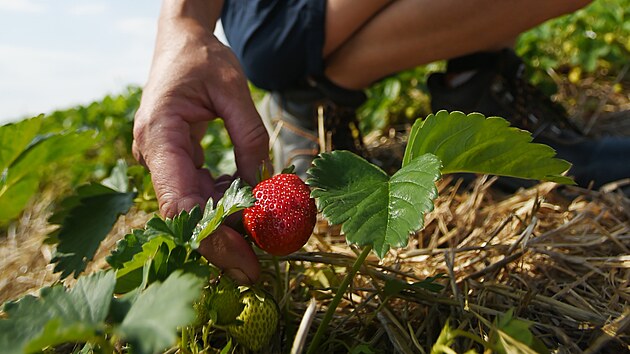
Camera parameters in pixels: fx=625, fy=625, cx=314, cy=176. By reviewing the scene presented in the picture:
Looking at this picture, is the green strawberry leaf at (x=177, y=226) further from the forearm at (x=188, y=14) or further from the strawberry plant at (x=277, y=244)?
the forearm at (x=188, y=14)

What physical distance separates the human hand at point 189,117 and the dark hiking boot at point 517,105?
90 centimetres

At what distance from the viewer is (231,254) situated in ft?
2.90

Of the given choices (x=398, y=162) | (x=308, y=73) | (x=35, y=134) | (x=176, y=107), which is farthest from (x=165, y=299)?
(x=398, y=162)

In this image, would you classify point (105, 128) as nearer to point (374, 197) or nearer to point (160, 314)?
point (374, 197)

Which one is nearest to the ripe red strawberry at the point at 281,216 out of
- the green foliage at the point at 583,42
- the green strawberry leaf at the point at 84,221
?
the green strawberry leaf at the point at 84,221

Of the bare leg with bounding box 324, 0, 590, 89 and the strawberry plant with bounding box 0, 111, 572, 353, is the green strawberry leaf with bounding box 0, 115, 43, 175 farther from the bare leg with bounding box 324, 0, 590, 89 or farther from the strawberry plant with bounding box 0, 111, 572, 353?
the bare leg with bounding box 324, 0, 590, 89

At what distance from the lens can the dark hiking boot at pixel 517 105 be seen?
1748 mm

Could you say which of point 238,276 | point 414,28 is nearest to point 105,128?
point 414,28

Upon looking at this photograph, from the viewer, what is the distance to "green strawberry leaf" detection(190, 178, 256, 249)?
75 centimetres

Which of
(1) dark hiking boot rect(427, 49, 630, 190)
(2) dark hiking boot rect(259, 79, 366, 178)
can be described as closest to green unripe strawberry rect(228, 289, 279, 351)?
(2) dark hiking boot rect(259, 79, 366, 178)

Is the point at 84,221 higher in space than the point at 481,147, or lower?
lower

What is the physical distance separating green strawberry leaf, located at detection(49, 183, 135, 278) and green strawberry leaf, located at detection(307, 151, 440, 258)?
47 cm

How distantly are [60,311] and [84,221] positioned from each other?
1.79 feet

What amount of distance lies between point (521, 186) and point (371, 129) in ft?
2.86
